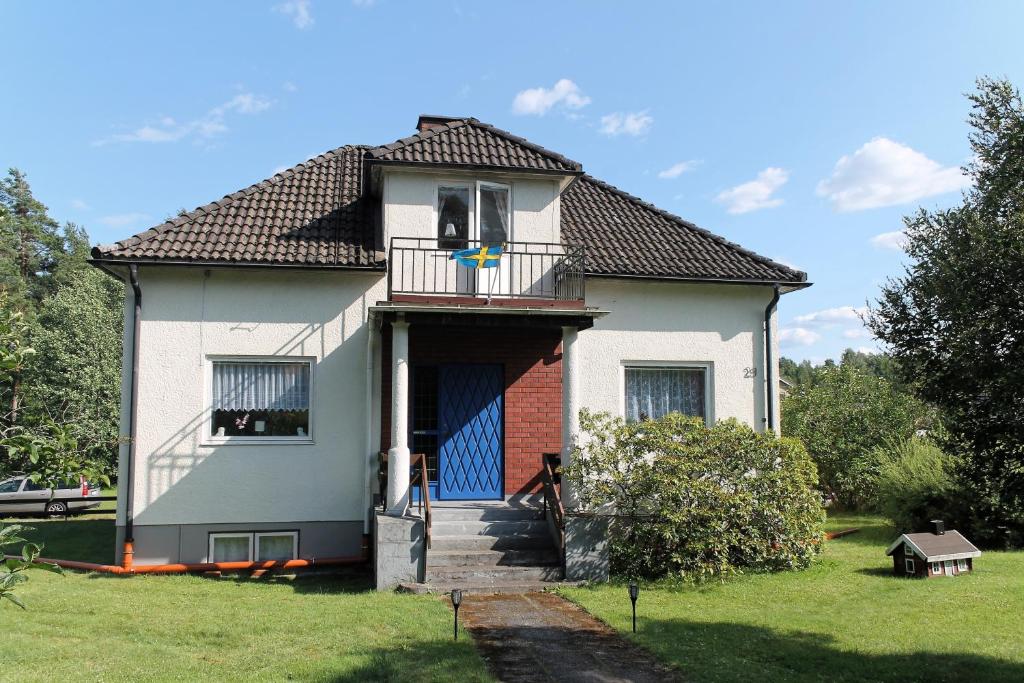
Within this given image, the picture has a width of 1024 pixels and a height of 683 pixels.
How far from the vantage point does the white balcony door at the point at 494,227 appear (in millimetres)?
13469

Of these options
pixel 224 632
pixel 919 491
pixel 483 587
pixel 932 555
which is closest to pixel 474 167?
pixel 483 587

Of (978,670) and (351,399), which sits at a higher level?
(351,399)

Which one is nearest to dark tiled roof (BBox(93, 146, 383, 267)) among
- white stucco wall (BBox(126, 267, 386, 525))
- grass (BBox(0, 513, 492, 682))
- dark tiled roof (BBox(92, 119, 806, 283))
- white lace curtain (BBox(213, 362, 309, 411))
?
dark tiled roof (BBox(92, 119, 806, 283))

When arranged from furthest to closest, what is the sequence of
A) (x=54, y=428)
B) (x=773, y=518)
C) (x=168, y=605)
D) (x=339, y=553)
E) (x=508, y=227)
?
(x=508, y=227), (x=339, y=553), (x=773, y=518), (x=168, y=605), (x=54, y=428)

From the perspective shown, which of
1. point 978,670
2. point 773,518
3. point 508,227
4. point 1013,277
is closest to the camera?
point 1013,277

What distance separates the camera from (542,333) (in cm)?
1402

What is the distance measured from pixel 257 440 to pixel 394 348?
9.25ft

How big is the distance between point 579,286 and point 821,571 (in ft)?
18.7

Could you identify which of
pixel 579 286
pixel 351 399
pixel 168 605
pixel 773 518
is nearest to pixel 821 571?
pixel 773 518

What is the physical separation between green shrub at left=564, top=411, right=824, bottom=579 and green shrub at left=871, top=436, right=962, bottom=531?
13.5ft

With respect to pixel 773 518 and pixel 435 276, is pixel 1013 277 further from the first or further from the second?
pixel 435 276

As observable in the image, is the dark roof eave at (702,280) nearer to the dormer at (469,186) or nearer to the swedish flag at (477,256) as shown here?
the dormer at (469,186)

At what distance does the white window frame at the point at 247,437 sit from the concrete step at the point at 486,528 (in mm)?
2658

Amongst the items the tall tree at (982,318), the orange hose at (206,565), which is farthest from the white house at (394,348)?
the tall tree at (982,318)
